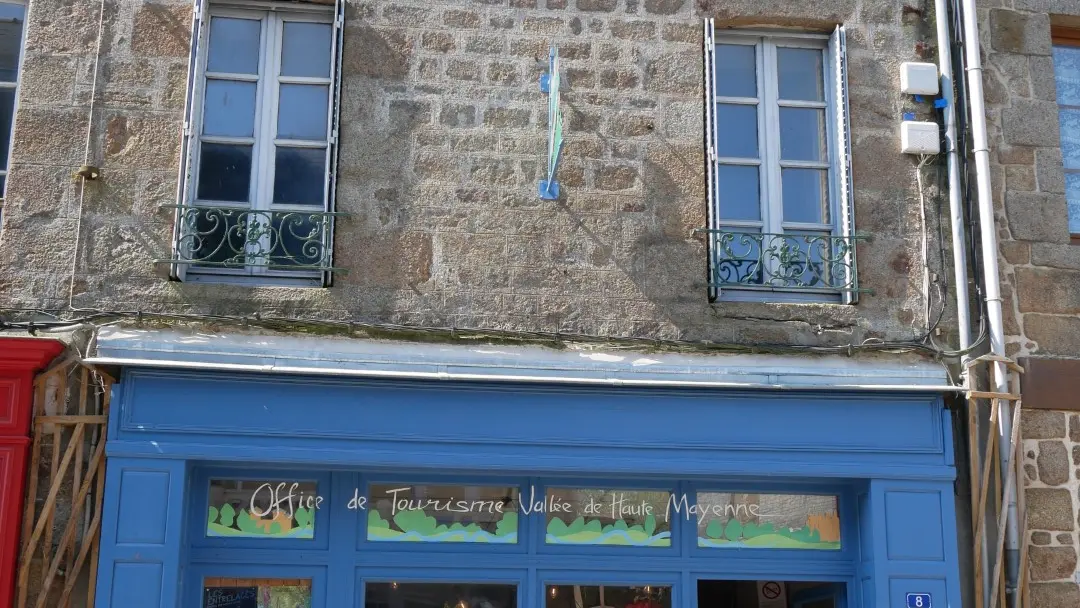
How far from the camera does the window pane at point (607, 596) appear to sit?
651 cm

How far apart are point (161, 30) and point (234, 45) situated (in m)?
0.41

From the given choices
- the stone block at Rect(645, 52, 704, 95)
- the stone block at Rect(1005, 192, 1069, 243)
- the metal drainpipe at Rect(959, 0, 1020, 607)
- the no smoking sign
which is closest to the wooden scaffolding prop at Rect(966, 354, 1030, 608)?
the metal drainpipe at Rect(959, 0, 1020, 607)

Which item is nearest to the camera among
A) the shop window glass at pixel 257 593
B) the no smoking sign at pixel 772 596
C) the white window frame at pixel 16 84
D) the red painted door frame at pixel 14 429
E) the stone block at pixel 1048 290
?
the red painted door frame at pixel 14 429

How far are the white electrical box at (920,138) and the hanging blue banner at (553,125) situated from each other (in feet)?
6.56

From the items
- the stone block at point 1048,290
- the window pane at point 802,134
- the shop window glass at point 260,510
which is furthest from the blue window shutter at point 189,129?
the stone block at point 1048,290

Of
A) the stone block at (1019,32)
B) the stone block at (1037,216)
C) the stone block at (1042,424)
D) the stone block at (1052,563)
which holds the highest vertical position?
the stone block at (1019,32)

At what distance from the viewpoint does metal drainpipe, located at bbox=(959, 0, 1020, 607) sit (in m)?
6.46

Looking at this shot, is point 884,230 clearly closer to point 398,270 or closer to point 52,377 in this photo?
point 398,270

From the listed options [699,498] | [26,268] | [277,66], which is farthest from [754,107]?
[26,268]

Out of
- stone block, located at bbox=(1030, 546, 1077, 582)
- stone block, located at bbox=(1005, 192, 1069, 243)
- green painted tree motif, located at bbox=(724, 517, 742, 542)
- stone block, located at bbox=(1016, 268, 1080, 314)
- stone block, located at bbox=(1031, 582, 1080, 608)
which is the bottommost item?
stone block, located at bbox=(1031, 582, 1080, 608)

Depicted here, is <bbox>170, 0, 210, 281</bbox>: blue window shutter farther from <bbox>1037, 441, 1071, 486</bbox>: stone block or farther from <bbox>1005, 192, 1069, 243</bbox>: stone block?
<bbox>1037, 441, 1071, 486</bbox>: stone block

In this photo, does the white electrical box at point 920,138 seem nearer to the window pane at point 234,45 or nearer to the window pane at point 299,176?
the window pane at point 299,176

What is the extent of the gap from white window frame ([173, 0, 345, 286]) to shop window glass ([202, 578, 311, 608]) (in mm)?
1590

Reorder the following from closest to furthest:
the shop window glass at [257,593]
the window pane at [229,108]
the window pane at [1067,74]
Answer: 1. the shop window glass at [257,593]
2. the window pane at [229,108]
3. the window pane at [1067,74]
